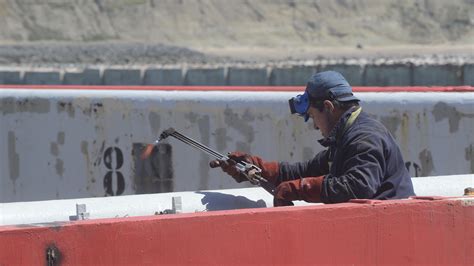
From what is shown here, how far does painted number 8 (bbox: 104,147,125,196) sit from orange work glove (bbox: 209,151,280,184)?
3539 mm

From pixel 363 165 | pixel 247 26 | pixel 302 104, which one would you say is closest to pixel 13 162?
pixel 302 104

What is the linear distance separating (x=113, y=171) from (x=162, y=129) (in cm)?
58

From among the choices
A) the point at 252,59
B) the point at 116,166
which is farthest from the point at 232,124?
the point at 252,59

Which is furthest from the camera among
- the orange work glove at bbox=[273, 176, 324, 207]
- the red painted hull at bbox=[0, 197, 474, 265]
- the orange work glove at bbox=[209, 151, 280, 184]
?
the orange work glove at bbox=[209, 151, 280, 184]

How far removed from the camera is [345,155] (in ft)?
15.2

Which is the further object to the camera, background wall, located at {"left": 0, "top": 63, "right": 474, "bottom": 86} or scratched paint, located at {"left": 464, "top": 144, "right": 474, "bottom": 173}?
background wall, located at {"left": 0, "top": 63, "right": 474, "bottom": 86}

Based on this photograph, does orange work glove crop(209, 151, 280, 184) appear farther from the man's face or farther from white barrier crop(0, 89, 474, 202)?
white barrier crop(0, 89, 474, 202)

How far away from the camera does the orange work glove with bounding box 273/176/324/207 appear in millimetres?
4602

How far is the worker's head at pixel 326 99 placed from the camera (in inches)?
190

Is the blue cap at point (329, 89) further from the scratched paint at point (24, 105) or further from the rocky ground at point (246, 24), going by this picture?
the rocky ground at point (246, 24)

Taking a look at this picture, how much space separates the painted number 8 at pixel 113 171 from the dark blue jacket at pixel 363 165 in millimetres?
4041

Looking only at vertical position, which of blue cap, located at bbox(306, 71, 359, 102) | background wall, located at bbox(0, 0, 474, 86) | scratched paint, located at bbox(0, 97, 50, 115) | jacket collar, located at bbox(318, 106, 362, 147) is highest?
background wall, located at bbox(0, 0, 474, 86)

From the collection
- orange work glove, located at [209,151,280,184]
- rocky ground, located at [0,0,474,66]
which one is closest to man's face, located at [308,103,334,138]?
orange work glove, located at [209,151,280,184]

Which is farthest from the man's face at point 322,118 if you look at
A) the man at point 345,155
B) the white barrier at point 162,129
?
the white barrier at point 162,129
